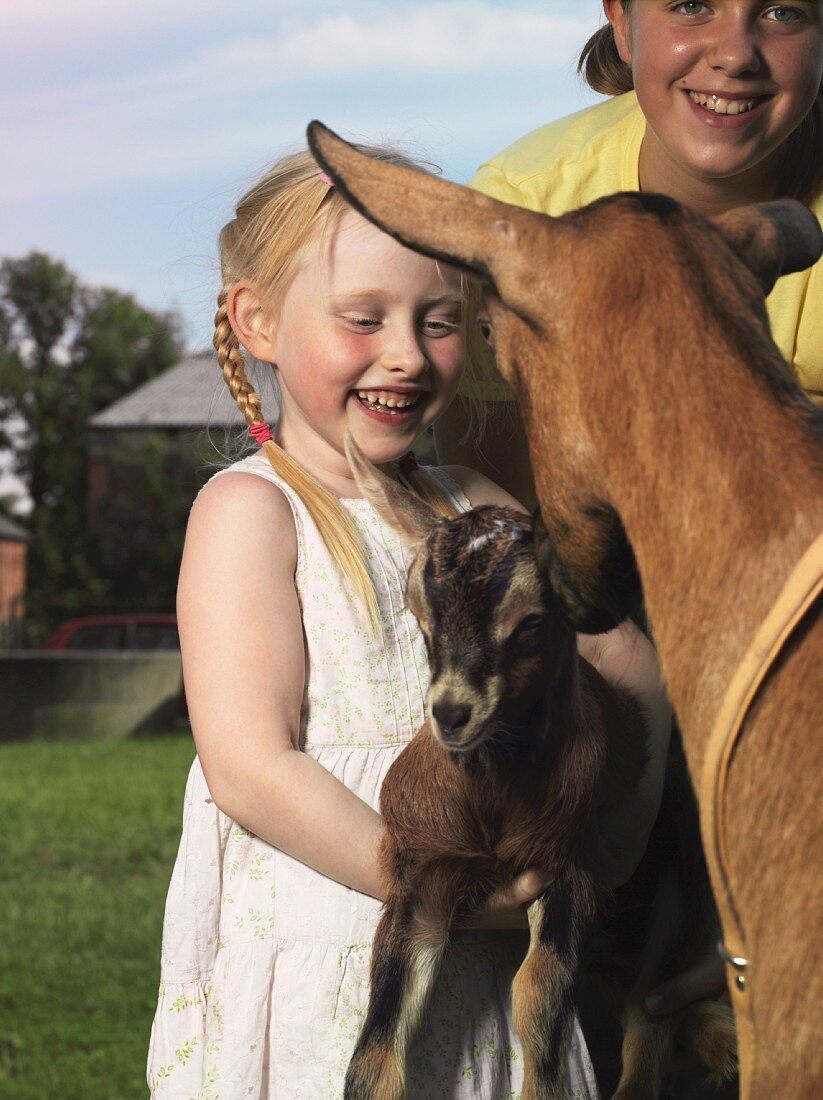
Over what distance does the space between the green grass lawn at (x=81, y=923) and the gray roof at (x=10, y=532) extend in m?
46.5

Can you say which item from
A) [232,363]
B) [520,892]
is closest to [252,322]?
[232,363]

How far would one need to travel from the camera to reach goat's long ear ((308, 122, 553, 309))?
5.46ft

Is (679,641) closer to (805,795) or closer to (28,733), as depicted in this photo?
(805,795)

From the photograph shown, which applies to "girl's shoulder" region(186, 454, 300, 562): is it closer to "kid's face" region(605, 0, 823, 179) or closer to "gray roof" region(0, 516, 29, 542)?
"kid's face" region(605, 0, 823, 179)

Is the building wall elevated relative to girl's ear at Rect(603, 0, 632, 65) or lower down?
lower down

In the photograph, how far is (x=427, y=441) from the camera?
411 centimetres

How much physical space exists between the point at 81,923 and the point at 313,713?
244 inches

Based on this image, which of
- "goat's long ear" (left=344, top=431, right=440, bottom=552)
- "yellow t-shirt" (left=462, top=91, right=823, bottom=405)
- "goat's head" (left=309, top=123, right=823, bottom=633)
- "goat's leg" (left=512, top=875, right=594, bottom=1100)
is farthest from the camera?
"yellow t-shirt" (left=462, top=91, right=823, bottom=405)

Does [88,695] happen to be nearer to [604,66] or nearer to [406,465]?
[604,66]

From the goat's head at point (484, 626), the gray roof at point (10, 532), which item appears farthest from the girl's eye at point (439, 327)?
the gray roof at point (10, 532)

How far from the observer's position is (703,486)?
162 cm

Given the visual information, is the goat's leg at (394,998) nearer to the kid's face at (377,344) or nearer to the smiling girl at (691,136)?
the kid's face at (377,344)

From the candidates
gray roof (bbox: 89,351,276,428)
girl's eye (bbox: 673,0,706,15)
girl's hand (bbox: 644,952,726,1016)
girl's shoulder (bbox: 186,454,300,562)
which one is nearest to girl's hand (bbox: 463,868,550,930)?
girl's hand (bbox: 644,952,726,1016)

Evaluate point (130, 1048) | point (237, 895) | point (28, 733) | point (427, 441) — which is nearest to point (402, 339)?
point (237, 895)
